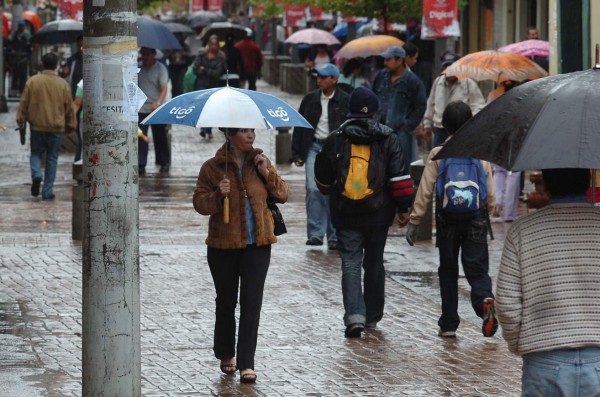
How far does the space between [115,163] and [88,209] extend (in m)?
0.28

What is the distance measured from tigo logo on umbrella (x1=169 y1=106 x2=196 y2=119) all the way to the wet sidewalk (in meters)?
1.57

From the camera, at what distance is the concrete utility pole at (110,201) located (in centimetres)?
733

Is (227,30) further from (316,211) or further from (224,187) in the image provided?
(224,187)

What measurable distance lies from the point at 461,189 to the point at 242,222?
202 centimetres

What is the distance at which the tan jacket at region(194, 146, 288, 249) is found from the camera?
345 inches

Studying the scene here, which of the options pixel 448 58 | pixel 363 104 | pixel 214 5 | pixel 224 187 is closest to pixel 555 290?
pixel 224 187

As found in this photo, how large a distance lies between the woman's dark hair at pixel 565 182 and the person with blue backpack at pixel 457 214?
4355 mm

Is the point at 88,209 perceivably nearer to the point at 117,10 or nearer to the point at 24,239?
the point at 117,10

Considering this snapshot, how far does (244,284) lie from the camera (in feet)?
29.1

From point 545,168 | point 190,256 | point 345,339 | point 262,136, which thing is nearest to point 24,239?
point 190,256

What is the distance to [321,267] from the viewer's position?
44.2 feet

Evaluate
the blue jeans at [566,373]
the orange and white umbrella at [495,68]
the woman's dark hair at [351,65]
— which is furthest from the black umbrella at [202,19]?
the blue jeans at [566,373]

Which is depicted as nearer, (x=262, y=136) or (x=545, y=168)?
(x=545, y=168)

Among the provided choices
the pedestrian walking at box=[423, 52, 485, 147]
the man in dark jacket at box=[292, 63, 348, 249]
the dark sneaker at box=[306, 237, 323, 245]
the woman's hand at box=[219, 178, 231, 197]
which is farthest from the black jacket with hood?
the pedestrian walking at box=[423, 52, 485, 147]
